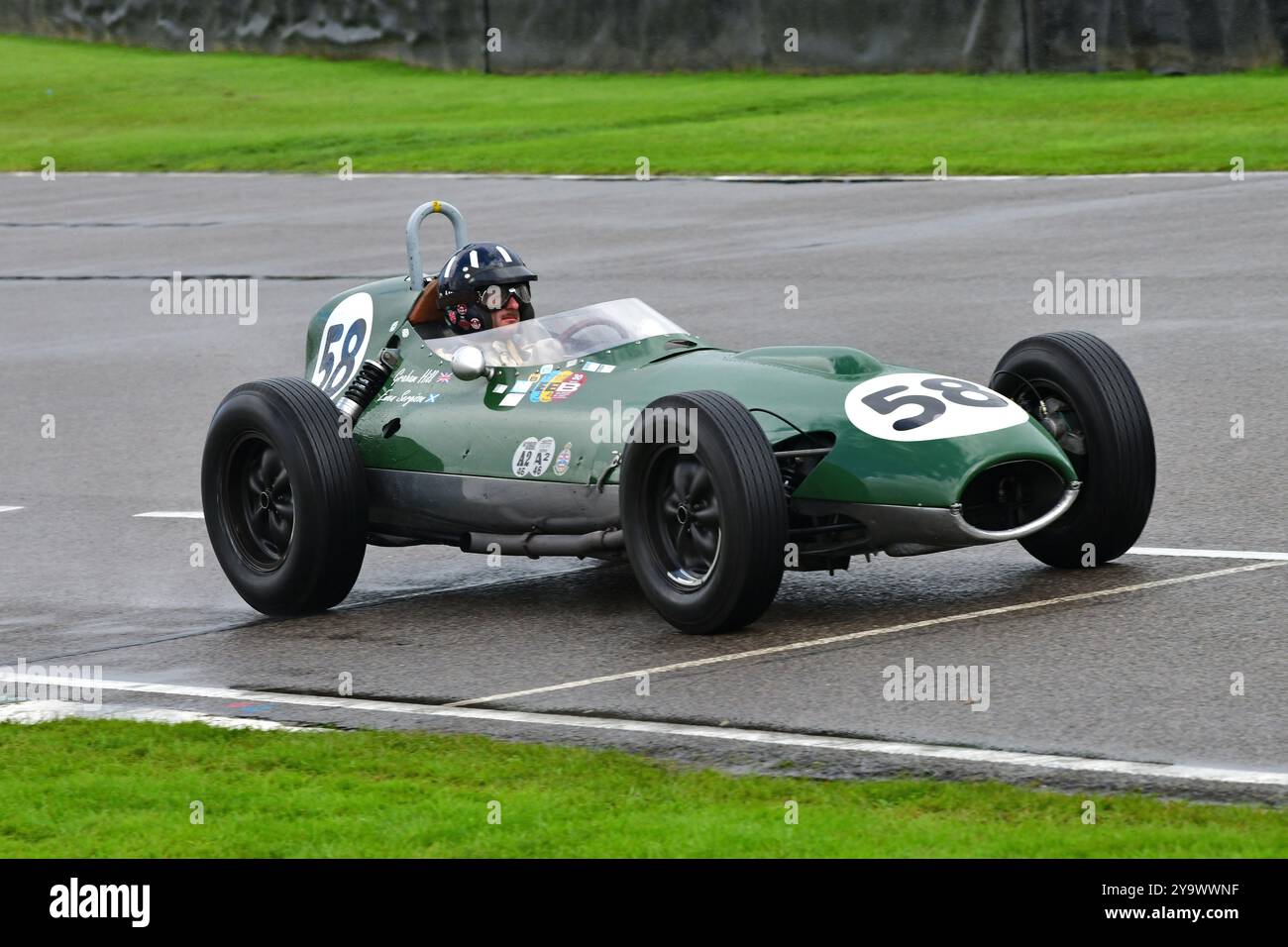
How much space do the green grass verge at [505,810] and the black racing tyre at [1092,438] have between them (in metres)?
2.86

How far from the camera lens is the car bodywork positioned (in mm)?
8875

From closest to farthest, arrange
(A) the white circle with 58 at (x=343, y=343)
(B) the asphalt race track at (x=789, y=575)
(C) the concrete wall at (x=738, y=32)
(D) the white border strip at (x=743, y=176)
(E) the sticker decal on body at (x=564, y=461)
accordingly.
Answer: (B) the asphalt race track at (x=789, y=575) < (E) the sticker decal on body at (x=564, y=461) < (A) the white circle with 58 at (x=343, y=343) < (D) the white border strip at (x=743, y=176) < (C) the concrete wall at (x=738, y=32)

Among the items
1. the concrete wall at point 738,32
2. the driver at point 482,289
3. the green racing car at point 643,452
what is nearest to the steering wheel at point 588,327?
the green racing car at point 643,452

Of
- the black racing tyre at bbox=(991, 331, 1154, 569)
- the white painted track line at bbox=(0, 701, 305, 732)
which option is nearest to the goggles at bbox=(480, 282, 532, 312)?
the black racing tyre at bbox=(991, 331, 1154, 569)

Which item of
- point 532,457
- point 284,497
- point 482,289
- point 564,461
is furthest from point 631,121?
point 564,461

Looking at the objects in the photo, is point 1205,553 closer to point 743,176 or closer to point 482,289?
point 482,289

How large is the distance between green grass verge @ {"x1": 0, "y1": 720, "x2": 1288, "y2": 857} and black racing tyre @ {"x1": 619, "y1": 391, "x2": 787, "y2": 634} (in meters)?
1.36

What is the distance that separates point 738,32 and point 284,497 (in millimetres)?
29005

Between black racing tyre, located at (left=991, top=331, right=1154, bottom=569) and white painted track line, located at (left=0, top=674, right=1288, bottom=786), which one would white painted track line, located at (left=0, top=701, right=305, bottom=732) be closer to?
white painted track line, located at (left=0, top=674, right=1288, bottom=786)

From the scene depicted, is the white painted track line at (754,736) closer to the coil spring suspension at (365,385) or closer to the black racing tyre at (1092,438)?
the coil spring suspension at (365,385)

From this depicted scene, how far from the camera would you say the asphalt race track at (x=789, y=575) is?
7.77 meters

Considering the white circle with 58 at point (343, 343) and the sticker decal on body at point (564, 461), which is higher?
the white circle with 58 at point (343, 343)
